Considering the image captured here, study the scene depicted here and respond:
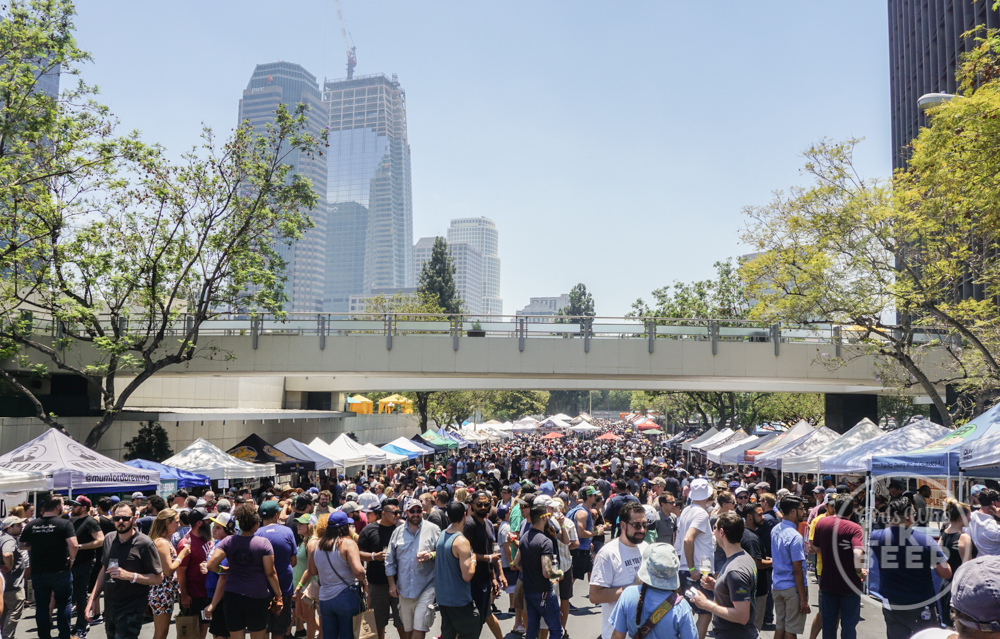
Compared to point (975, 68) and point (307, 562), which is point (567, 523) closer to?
point (307, 562)

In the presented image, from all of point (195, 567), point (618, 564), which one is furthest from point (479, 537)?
point (195, 567)

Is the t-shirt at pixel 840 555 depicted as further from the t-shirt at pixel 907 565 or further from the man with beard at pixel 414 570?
the man with beard at pixel 414 570

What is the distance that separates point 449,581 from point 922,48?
4892cm

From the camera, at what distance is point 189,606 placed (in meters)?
7.17

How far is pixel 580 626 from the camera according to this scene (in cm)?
891

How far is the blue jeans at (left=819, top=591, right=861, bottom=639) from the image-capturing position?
670 cm

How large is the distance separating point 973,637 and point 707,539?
5.18m

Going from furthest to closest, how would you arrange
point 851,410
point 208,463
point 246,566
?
1. point 851,410
2. point 208,463
3. point 246,566

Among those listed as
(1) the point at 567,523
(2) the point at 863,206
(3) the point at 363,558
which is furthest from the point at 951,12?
(3) the point at 363,558

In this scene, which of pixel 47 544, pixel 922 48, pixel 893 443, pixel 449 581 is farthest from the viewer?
pixel 922 48

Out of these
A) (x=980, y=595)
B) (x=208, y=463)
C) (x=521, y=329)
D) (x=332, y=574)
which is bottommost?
(x=208, y=463)

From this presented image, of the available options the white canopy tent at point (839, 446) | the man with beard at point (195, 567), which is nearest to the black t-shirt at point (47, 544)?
the man with beard at point (195, 567)

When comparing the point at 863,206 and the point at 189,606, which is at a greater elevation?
the point at 863,206

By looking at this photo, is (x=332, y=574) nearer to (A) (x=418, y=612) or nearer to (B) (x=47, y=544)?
(A) (x=418, y=612)
